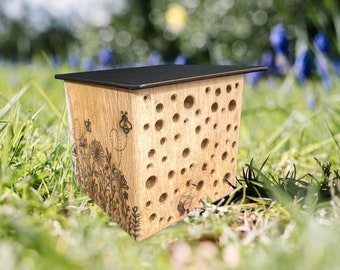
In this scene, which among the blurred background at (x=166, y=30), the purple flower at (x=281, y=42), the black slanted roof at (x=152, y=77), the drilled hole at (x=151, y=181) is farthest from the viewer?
the blurred background at (x=166, y=30)

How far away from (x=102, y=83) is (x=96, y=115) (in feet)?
0.45

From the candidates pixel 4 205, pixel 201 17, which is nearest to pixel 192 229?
pixel 4 205

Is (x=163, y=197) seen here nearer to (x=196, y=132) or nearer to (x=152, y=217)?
(x=152, y=217)

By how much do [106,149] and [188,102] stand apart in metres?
0.21

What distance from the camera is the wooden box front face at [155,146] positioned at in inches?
38.1

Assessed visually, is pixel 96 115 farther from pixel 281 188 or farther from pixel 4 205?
pixel 281 188

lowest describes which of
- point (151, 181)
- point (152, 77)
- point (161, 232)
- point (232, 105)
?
point (161, 232)

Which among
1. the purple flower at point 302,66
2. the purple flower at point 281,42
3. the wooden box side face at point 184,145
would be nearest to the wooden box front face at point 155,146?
the wooden box side face at point 184,145

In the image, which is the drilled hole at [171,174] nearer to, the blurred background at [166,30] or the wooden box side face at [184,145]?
the wooden box side face at [184,145]

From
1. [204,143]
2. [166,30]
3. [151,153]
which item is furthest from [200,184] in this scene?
[166,30]

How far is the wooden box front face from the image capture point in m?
0.97

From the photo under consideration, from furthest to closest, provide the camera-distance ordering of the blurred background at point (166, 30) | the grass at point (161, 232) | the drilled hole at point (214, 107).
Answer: the blurred background at point (166, 30), the drilled hole at point (214, 107), the grass at point (161, 232)

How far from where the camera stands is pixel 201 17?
5309mm

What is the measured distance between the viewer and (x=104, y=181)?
1126 millimetres
